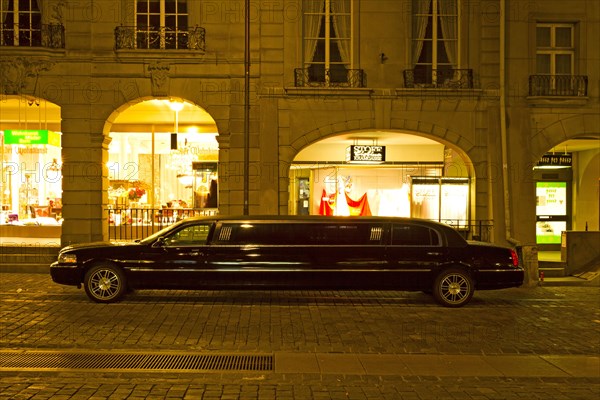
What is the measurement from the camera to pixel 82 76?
1686cm

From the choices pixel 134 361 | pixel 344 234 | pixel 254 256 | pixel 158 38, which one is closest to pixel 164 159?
pixel 158 38

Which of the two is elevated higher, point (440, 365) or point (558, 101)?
point (558, 101)

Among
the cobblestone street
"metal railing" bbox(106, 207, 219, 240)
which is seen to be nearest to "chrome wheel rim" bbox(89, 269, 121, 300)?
the cobblestone street

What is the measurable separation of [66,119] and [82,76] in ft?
3.90

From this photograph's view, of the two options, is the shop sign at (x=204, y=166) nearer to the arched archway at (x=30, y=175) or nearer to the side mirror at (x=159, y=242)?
the arched archway at (x=30, y=175)

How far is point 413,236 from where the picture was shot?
12.1 metres

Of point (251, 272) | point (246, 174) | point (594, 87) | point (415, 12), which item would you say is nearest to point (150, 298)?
point (251, 272)

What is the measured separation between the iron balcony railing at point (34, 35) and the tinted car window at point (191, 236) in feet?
25.3

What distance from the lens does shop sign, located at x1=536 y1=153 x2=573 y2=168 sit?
20562 mm

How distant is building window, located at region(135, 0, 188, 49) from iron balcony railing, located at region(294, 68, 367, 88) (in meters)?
3.11

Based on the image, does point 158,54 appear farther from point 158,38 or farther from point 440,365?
point 440,365

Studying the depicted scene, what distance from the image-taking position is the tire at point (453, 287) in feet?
39.2

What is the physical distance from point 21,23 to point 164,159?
225 inches

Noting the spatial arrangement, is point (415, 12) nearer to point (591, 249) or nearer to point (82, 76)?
point (591, 249)
